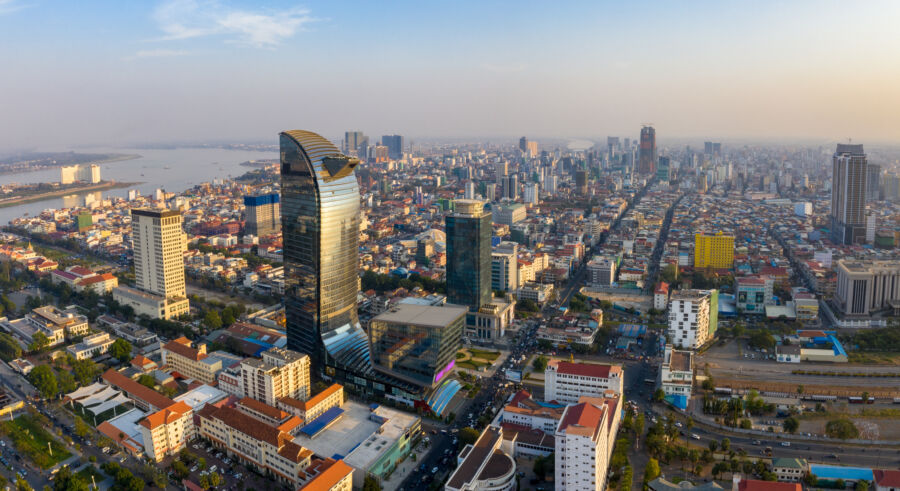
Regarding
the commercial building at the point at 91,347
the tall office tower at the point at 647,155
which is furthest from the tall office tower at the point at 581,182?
the commercial building at the point at 91,347

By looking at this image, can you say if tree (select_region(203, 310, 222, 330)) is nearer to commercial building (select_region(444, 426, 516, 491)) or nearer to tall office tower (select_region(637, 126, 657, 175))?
commercial building (select_region(444, 426, 516, 491))

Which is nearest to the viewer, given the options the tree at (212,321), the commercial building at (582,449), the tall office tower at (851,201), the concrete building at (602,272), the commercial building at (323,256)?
the commercial building at (582,449)

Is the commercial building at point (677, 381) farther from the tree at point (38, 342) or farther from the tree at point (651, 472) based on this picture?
the tree at point (38, 342)

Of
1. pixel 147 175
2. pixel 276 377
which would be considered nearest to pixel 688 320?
pixel 276 377

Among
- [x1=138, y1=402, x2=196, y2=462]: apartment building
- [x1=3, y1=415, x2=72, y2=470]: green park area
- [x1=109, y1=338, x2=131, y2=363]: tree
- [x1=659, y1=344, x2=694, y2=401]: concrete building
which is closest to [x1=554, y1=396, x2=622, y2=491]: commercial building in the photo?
[x1=659, y1=344, x2=694, y2=401]: concrete building

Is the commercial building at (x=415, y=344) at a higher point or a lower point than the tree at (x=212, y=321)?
higher

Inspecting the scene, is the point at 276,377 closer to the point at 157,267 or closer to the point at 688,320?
the point at 157,267

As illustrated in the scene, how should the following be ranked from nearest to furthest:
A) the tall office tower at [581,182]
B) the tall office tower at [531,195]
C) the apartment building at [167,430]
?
1. the apartment building at [167,430]
2. the tall office tower at [531,195]
3. the tall office tower at [581,182]

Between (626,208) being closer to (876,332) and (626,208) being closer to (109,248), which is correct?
(876,332)
